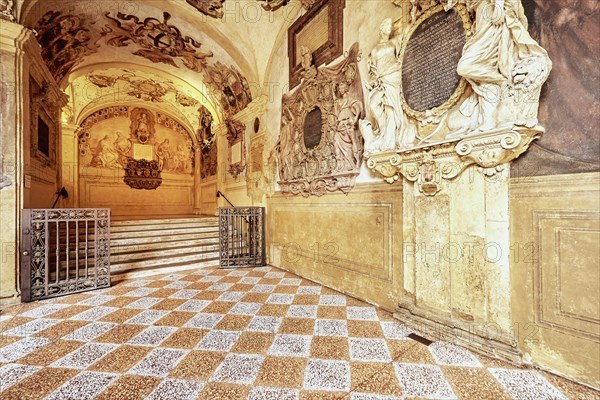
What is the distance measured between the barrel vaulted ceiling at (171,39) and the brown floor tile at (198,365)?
5.19 meters

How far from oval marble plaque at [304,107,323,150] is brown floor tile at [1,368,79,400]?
13.0 ft

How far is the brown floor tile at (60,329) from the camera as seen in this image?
2.46m

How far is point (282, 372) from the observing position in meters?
1.92

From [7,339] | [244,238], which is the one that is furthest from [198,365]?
[244,238]

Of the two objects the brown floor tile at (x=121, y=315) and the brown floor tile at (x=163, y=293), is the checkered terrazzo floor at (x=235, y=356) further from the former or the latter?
the brown floor tile at (x=163, y=293)

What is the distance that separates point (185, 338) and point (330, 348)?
1400 millimetres

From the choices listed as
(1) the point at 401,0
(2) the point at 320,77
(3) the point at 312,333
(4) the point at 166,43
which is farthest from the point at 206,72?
(3) the point at 312,333

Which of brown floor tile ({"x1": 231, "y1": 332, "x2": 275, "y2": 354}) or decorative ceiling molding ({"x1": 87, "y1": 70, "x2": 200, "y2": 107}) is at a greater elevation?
decorative ceiling molding ({"x1": 87, "y1": 70, "x2": 200, "y2": 107})

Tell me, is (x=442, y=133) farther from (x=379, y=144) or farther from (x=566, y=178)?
(x=566, y=178)

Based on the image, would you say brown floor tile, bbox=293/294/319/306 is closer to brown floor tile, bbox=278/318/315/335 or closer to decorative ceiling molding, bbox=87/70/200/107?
brown floor tile, bbox=278/318/315/335

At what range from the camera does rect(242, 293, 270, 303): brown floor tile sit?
3.41 m

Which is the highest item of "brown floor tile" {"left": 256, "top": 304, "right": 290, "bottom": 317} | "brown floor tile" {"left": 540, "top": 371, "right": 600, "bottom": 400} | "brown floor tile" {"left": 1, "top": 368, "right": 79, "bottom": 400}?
"brown floor tile" {"left": 1, "top": 368, "right": 79, "bottom": 400}

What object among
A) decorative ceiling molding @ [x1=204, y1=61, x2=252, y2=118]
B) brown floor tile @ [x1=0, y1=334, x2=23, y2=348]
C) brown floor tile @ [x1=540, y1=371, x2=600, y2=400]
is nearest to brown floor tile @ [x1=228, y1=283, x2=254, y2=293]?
brown floor tile @ [x1=0, y1=334, x2=23, y2=348]

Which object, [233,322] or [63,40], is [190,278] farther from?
[63,40]
